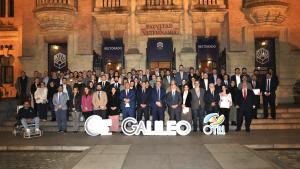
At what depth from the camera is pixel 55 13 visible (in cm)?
1457

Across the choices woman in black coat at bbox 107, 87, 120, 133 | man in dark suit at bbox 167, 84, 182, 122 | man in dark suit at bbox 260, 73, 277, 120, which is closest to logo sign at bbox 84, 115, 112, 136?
woman in black coat at bbox 107, 87, 120, 133

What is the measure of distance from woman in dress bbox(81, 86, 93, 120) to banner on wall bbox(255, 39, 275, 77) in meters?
11.9

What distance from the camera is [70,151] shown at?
716 cm

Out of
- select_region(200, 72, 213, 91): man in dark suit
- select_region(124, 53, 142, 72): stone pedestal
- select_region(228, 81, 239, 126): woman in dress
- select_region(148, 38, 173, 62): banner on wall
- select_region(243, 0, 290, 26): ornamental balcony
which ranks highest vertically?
select_region(243, 0, 290, 26): ornamental balcony

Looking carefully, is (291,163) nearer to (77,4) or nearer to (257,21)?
(257,21)

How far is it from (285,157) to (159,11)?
1154 centimetres

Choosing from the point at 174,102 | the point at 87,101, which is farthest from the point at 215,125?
the point at 87,101

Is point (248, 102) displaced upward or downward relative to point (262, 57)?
downward

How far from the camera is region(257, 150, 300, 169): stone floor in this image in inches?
228

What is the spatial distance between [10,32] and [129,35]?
10.5 metres

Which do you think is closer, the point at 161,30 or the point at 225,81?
the point at 225,81

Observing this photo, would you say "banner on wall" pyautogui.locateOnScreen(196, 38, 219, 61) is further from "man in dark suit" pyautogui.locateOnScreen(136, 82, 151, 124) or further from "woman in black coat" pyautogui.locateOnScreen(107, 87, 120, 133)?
"woman in black coat" pyautogui.locateOnScreen(107, 87, 120, 133)

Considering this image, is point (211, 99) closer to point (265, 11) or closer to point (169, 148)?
point (169, 148)

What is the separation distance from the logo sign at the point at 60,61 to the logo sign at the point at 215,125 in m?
11.6
